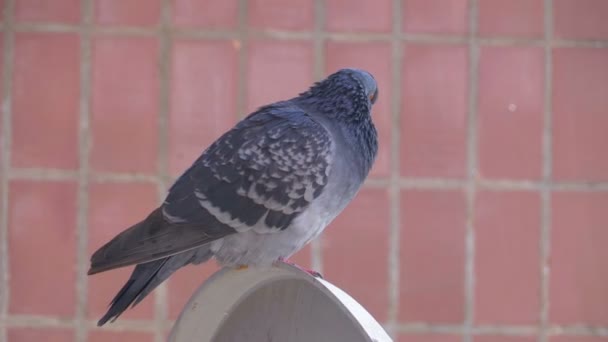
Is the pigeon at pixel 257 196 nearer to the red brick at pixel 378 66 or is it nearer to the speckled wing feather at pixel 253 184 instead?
the speckled wing feather at pixel 253 184

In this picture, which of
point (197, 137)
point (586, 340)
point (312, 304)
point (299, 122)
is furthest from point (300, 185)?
point (586, 340)

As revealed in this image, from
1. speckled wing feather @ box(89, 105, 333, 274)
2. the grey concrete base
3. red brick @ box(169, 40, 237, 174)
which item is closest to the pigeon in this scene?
speckled wing feather @ box(89, 105, 333, 274)

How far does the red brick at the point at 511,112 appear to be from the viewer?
2.26m

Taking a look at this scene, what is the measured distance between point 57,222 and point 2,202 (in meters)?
0.14

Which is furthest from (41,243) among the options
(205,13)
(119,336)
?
(205,13)

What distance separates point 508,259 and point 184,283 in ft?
→ 2.53

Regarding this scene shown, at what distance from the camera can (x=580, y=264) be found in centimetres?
228

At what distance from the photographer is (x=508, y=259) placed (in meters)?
2.27

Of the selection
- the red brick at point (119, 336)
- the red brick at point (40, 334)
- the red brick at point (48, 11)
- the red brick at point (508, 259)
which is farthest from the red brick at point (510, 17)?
the red brick at point (40, 334)

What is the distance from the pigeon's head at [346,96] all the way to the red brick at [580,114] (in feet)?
2.55

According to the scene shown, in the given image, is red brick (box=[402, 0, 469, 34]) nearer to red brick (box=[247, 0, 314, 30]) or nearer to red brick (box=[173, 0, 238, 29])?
red brick (box=[247, 0, 314, 30])

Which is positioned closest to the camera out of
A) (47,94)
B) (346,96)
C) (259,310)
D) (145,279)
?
(259,310)

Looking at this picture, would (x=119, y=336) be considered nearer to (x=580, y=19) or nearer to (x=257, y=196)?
(x=257, y=196)

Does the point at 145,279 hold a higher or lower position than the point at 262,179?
lower
